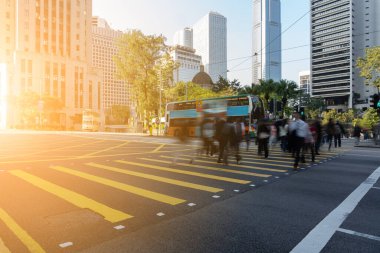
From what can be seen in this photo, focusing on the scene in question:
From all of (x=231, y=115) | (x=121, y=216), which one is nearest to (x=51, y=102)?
(x=231, y=115)

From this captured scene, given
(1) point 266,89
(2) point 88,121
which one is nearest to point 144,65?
(2) point 88,121

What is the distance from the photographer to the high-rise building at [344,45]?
404 feet

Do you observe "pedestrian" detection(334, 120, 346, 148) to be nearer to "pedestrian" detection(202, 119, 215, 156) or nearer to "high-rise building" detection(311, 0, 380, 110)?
"pedestrian" detection(202, 119, 215, 156)

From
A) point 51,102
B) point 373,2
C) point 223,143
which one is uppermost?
point 373,2

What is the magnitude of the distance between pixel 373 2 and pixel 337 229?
151992 millimetres

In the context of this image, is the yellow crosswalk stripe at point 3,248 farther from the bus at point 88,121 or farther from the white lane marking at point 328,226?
the bus at point 88,121

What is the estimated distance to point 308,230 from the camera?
4.25 metres

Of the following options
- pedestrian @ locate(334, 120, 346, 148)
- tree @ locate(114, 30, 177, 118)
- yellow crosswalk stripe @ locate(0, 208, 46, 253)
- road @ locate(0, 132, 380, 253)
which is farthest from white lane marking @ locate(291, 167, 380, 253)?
tree @ locate(114, 30, 177, 118)

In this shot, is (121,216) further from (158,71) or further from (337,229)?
(158,71)

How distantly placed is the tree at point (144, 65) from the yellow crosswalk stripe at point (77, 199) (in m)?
38.7

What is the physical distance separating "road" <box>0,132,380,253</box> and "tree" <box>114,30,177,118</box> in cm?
3848

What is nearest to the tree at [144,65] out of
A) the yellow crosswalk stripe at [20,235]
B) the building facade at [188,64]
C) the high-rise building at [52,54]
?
the high-rise building at [52,54]

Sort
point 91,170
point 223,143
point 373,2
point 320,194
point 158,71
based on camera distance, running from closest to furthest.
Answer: point 320,194, point 91,170, point 223,143, point 158,71, point 373,2

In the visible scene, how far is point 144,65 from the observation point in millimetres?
46562
